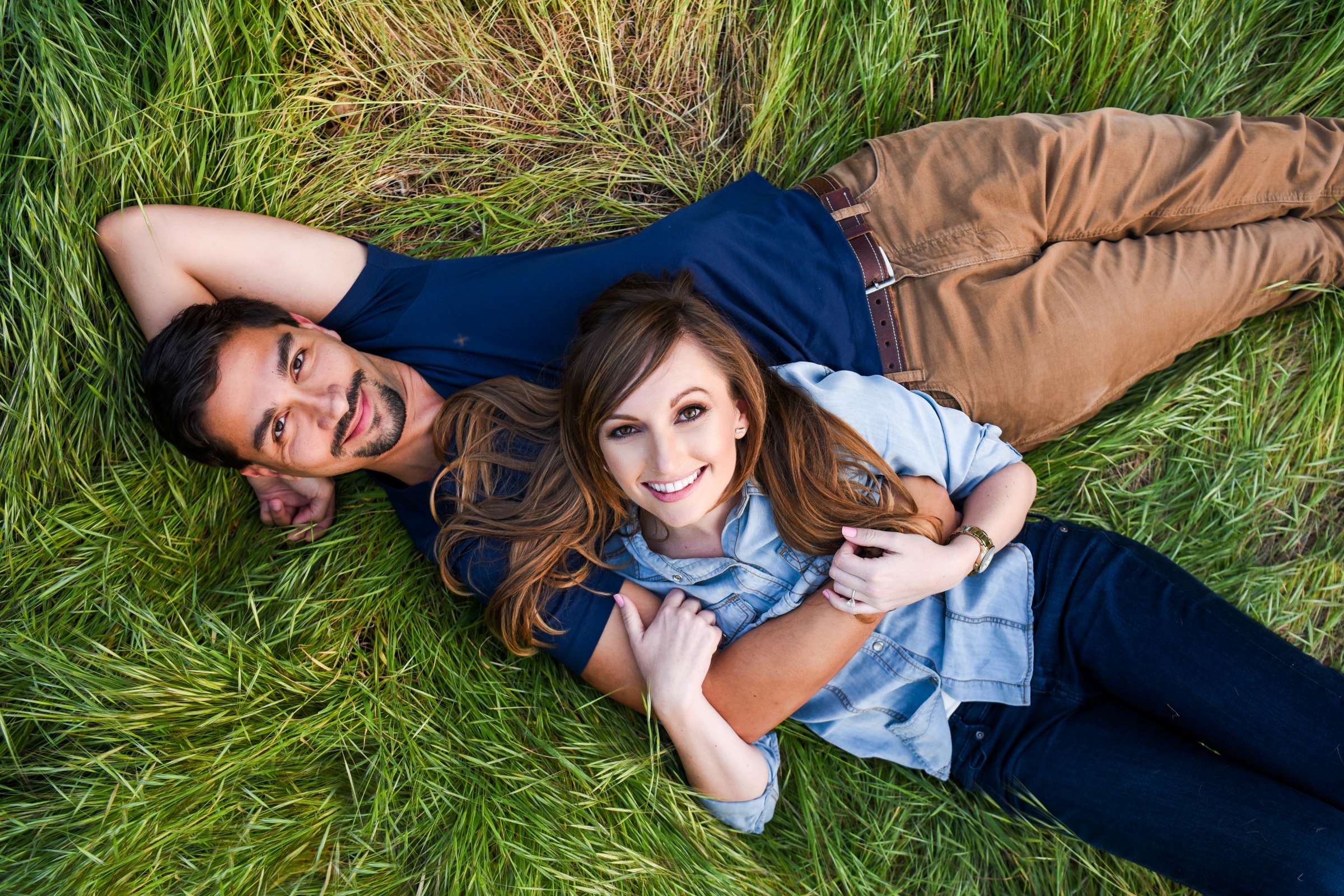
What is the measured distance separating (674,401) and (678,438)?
4.1 inches

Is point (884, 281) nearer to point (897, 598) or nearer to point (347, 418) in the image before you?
point (897, 598)

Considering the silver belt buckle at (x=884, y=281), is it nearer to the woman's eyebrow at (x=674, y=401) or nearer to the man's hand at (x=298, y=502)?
the woman's eyebrow at (x=674, y=401)

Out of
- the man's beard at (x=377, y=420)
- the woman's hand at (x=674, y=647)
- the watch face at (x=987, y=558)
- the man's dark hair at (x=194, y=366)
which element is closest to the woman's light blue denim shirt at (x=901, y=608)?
the woman's hand at (x=674, y=647)

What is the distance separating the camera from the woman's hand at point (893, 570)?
7.55ft

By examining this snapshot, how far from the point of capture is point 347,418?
2592mm

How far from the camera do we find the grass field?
262cm

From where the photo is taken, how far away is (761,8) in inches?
131

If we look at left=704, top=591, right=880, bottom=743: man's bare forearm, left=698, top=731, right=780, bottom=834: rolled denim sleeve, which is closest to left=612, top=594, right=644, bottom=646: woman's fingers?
left=704, top=591, right=880, bottom=743: man's bare forearm

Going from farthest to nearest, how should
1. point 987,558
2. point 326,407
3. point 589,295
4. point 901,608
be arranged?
point 589,295
point 901,608
point 326,407
point 987,558

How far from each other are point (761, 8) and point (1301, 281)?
94.5 inches

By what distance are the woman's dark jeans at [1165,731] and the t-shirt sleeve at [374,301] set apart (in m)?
2.37

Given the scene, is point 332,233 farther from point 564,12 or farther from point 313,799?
point 313,799

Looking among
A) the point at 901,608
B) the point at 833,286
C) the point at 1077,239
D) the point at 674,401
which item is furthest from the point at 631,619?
the point at 1077,239

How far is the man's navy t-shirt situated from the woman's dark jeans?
3.59 ft
